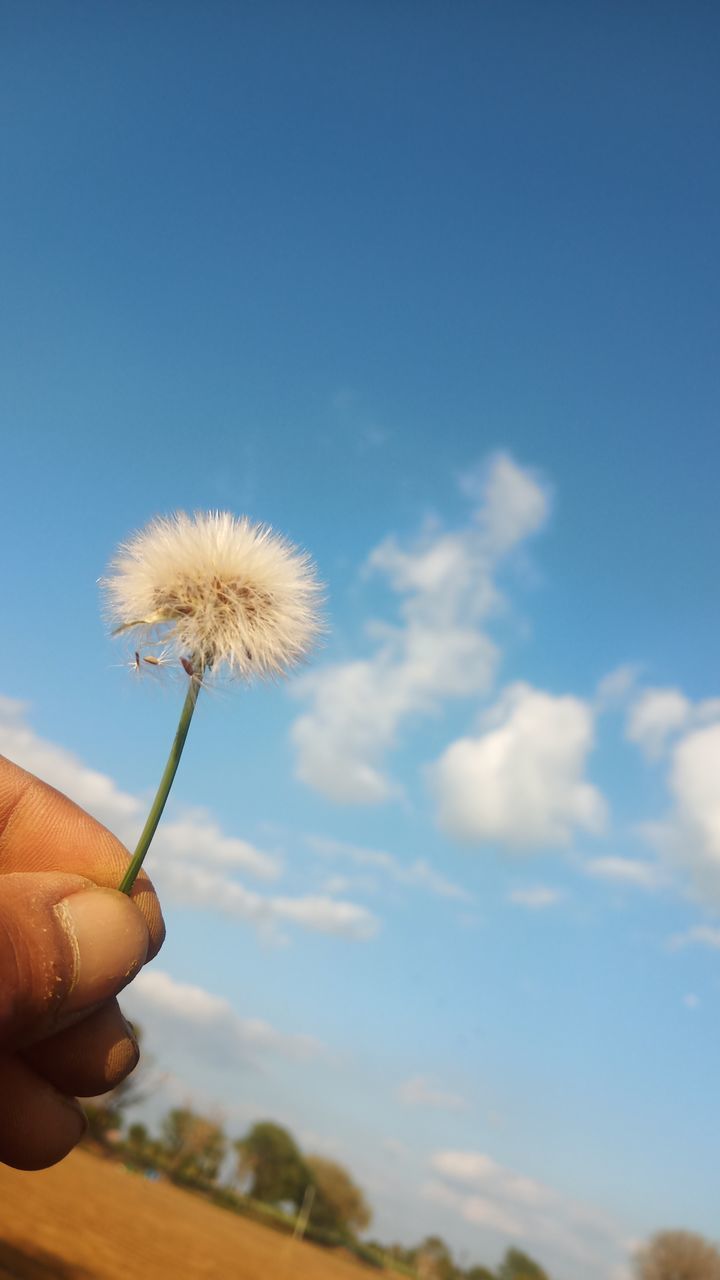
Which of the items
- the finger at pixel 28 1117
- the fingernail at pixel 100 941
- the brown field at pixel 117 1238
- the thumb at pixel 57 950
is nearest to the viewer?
the thumb at pixel 57 950

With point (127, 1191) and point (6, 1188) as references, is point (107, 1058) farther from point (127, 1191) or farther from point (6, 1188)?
point (127, 1191)

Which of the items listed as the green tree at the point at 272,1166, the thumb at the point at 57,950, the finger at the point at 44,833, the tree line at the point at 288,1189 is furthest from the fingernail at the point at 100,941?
the green tree at the point at 272,1166

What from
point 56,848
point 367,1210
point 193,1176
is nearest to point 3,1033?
point 56,848

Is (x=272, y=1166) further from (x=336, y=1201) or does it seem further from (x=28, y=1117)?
(x=28, y=1117)

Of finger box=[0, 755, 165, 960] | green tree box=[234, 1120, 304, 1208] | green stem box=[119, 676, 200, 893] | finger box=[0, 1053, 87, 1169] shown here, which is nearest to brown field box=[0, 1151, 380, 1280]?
finger box=[0, 1053, 87, 1169]

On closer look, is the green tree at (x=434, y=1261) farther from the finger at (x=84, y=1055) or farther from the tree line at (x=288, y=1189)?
the finger at (x=84, y=1055)

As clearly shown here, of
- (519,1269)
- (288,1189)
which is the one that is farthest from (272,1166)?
(519,1269)
